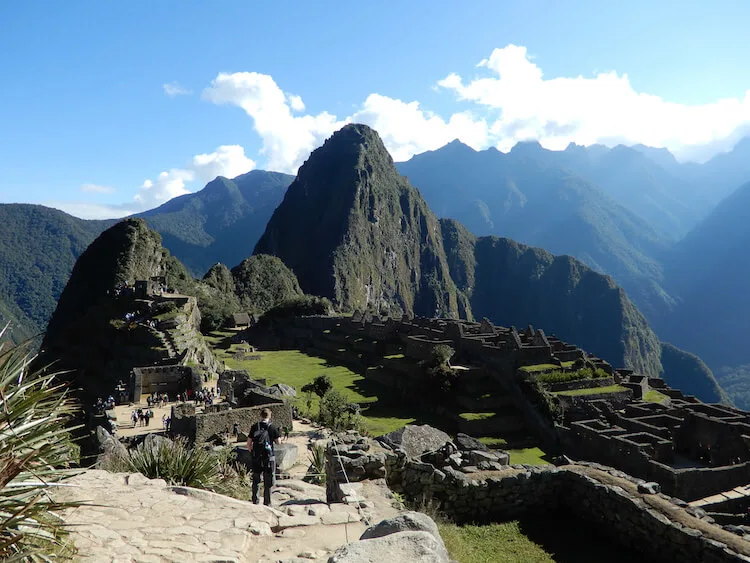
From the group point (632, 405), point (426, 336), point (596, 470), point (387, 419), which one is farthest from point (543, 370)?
point (596, 470)

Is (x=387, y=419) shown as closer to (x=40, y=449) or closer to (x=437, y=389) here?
(x=437, y=389)

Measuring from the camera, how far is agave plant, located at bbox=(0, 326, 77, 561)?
4363 mm

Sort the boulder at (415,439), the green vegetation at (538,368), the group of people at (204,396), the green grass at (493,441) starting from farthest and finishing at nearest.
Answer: the green vegetation at (538,368) < the green grass at (493,441) < the group of people at (204,396) < the boulder at (415,439)

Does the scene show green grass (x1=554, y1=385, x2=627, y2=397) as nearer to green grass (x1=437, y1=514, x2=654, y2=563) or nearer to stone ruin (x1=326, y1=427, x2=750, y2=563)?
stone ruin (x1=326, y1=427, x2=750, y2=563)

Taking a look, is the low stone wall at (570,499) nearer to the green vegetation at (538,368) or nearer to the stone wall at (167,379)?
the stone wall at (167,379)

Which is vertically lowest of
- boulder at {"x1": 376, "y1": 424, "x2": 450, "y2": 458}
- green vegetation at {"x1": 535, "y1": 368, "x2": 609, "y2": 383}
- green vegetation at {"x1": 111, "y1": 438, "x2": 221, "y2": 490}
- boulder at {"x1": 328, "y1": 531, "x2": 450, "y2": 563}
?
green vegetation at {"x1": 535, "y1": 368, "x2": 609, "y2": 383}

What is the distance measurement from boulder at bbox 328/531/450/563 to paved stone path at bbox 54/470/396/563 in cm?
114

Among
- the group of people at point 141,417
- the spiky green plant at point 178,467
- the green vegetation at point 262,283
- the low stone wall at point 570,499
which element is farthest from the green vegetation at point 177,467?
the green vegetation at point 262,283

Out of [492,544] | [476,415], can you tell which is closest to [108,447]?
[492,544]

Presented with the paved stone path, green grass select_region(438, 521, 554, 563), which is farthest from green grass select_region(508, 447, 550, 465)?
the paved stone path

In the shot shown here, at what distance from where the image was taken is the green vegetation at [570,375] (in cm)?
3653

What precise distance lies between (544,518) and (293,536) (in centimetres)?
541

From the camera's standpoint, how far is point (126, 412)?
24812 mm

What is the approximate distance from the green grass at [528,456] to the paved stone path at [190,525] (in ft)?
75.4
